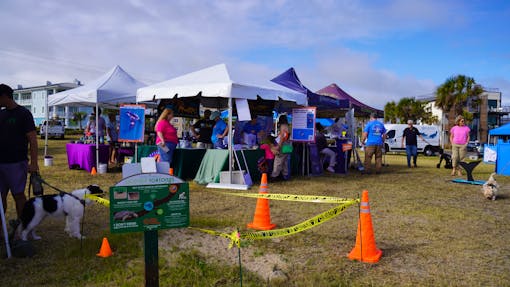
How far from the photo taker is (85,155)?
1087 centimetres

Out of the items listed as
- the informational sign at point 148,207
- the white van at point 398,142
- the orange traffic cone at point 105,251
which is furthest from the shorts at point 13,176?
the white van at point 398,142

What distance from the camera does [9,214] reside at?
18.8ft

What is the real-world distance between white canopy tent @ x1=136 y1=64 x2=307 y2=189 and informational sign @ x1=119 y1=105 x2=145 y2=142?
37.3 inches

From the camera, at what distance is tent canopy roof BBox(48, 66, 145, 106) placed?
11.0 metres

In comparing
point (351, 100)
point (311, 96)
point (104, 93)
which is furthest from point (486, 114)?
point (104, 93)

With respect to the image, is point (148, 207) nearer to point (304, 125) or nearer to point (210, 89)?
point (210, 89)

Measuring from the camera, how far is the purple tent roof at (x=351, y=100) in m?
14.0

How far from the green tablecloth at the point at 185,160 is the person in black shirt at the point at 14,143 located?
17.3 feet

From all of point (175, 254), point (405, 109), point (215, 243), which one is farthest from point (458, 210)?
point (405, 109)

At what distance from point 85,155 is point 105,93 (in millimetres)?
1886

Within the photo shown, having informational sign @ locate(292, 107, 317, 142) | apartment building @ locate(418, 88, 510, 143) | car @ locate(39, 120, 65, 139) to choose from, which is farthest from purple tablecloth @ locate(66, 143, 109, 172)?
apartment building @ locate(418, 88, 510, 143)

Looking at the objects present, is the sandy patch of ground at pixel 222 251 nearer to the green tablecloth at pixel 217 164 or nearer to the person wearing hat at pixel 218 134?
the green tablecloth at pixel 217 164

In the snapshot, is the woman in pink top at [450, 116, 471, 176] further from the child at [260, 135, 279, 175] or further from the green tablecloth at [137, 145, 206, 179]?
the green tablecloth at [137, 145, 206, 179]

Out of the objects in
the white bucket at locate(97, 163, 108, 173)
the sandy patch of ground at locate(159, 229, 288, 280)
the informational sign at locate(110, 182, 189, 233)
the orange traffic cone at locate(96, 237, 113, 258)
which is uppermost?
the informational sign at locate(110, 182, 189, 233)
